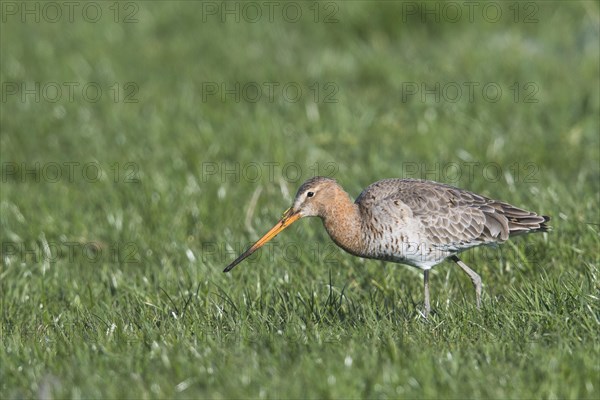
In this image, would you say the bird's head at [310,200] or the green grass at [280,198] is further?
the bird's head at [310,200]

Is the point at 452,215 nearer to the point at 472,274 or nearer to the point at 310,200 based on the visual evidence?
the point at 472,274

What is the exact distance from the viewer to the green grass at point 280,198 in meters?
4.77

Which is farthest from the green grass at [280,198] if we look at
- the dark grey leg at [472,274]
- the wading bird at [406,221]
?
the wading bird at [406,221]

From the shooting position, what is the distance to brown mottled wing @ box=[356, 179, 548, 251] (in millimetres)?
6355

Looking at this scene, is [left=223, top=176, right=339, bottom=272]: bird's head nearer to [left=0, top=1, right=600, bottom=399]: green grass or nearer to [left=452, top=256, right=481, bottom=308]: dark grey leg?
[left=0, top=1, right=600, bottom=399]: green grass

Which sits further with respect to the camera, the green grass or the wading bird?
the wading bird

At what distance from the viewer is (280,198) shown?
8625mm

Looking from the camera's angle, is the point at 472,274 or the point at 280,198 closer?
the point at 472,274

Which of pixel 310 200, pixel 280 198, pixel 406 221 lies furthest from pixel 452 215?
pixel 280 198

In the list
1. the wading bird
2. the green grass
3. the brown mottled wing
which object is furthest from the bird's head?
the green grass

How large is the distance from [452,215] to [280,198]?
250 centimetres

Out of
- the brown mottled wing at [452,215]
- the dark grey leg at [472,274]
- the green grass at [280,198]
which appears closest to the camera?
the green grass at [280,198]

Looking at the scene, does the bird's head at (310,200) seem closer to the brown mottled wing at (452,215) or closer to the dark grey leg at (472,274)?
the brown mottled wing at (452,215)

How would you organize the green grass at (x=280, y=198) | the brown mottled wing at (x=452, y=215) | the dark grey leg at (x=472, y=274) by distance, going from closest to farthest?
the green grass at (x=280, y=198)
the dark grey leg at (x=472, y=274)
the brown mottled wing at (x=452, y=215)
